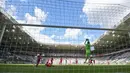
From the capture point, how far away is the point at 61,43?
9.17 m

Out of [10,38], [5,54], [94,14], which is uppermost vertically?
[94,14]

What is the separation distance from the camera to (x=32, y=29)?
8.78m

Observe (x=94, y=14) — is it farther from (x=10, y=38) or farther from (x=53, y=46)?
(x=10, y=38)

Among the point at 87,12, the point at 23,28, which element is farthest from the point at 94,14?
the point at 23,28

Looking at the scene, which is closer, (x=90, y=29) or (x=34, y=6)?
(x=34, y=6)

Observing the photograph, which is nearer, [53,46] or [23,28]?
[23,28]

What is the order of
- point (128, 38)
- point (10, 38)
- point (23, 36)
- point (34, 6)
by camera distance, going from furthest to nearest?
point (128, 38), point (23, 36), point (10, 38), point (34, 6)

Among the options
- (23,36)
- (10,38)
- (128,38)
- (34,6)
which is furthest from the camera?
(128,38)

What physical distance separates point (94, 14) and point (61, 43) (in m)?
1.76

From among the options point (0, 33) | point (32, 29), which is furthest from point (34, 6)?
point (0, 33)

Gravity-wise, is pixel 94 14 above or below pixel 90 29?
above

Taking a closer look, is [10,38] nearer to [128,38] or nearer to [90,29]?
[90,29]

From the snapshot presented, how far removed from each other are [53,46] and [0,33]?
2.25 meters

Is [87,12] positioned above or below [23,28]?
above
